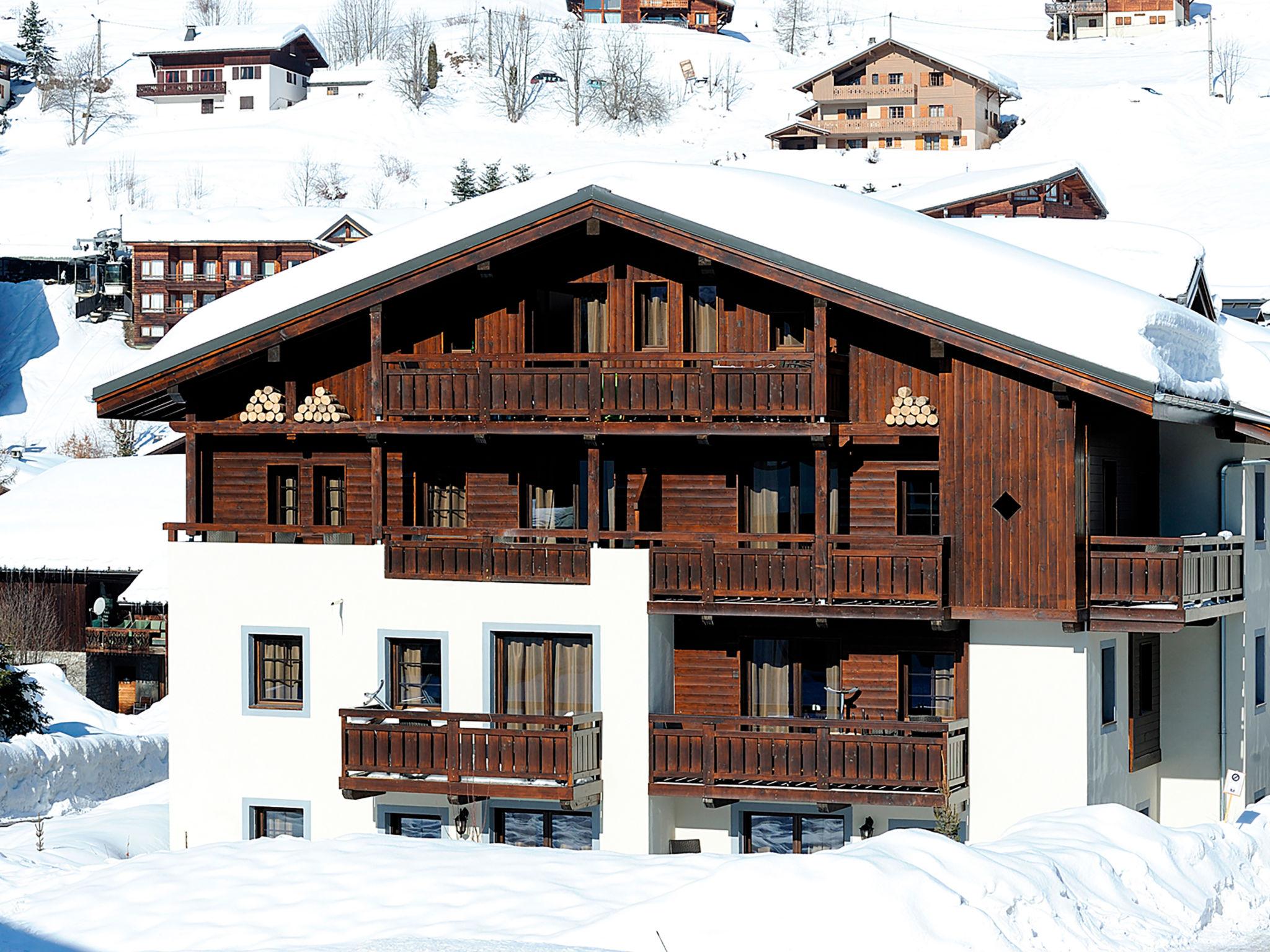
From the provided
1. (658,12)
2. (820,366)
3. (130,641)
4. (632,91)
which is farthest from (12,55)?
(820,366)

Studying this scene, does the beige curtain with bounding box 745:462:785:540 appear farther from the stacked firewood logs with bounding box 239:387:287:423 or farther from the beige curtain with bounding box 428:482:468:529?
the stacked firewood logs with bounding box 239:387:287:423

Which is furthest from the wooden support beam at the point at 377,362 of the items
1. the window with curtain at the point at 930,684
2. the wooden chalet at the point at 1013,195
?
the wooden chalet at the point at 1013,195

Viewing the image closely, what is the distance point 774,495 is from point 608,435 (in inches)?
98.7

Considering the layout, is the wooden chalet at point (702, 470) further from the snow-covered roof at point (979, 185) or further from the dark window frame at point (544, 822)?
the snow-covered roof at point (979, 185)

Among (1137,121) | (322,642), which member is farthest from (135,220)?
(322,642)

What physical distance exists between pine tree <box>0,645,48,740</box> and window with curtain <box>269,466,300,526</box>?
13800 millimetres

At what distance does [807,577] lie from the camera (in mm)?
22797

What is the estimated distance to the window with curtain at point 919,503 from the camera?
2359 centimetres

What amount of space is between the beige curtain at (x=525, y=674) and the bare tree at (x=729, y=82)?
4937 inches

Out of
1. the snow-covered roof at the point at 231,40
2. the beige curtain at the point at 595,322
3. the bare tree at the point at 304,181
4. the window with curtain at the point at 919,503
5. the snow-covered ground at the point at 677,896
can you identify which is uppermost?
the snow-covered roof at the point at 231,40

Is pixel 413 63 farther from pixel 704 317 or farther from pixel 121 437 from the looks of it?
pixel 704 317

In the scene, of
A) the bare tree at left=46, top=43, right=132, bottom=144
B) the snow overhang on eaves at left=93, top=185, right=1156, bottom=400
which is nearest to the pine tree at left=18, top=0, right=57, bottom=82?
the bare tree at left=46, top=43, right=132, bottom=144

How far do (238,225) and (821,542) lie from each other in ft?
265

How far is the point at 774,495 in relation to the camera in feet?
79.8
